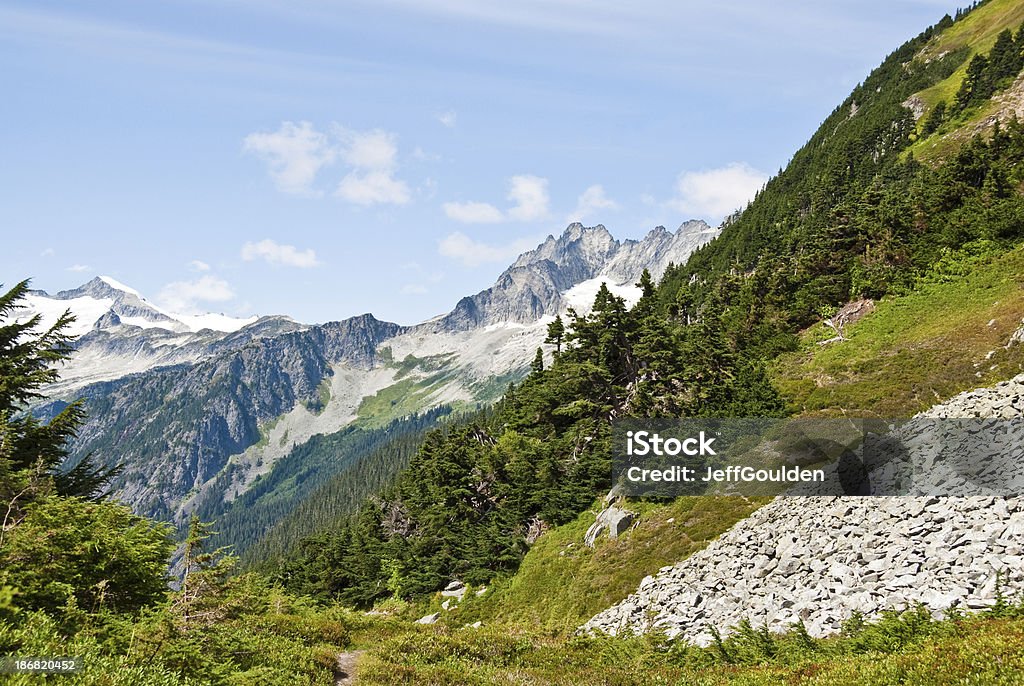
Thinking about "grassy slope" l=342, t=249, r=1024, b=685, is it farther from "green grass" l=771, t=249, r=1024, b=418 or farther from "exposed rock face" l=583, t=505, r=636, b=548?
"exposed rock face" l=583, t=505, r=636, b=548

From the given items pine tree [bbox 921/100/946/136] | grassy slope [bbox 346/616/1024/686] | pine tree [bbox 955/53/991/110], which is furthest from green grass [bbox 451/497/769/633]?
pine tree [bbox 955/53/991/110]

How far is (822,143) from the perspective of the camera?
359 ft

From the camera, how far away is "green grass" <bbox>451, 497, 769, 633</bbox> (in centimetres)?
2817

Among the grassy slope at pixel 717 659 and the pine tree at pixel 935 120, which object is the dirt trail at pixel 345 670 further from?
the pine tree at pixel 935 120

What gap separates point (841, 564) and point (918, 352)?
67.7 feet

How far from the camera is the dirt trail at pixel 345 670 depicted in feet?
62.6

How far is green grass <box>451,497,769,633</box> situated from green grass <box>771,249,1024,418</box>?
9469mm

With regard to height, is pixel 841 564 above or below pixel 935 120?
below

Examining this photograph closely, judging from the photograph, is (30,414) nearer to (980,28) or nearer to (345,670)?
(345,670)

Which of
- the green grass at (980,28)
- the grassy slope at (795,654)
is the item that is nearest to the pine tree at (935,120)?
the green grass at (980,28)

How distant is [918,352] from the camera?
3491 cm

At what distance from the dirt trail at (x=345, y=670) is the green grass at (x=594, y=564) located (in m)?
8.39

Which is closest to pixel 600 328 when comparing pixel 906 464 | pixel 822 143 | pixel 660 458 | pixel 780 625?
pixel 660 458

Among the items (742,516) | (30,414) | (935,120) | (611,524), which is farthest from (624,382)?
(935,120)
